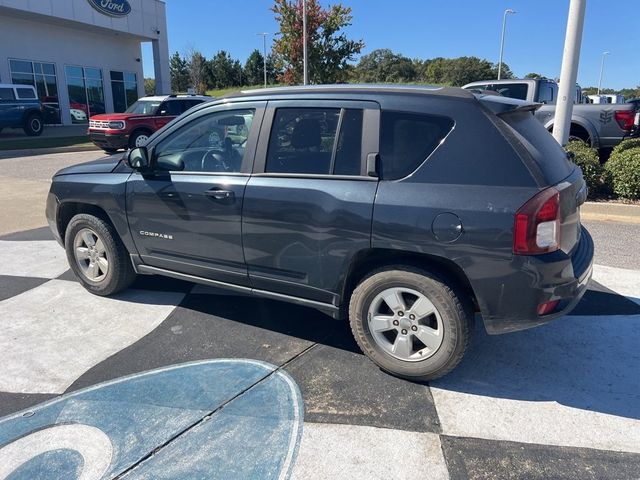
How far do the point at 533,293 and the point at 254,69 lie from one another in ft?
227

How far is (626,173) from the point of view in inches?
300

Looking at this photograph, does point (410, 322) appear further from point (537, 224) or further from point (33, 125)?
point (33, 125)

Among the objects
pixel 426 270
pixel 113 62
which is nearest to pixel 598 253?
pixel 426 270

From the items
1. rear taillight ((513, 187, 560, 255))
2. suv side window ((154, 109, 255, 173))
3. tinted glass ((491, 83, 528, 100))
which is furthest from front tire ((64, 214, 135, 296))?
tinted glass ((491, 83, 528, 100))

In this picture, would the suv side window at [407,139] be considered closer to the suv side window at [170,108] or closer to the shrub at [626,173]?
the shrub at [626,173]

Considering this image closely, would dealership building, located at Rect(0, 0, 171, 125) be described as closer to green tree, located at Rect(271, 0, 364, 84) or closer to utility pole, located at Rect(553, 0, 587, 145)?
green tree, located at Rect(271, 0, 364, 84)

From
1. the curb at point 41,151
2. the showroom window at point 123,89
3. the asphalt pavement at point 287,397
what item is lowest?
the asphalt pavement at point 287,397

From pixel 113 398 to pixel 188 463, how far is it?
83cm

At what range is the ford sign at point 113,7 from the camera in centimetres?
2581

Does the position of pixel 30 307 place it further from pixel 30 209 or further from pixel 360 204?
pixel 30 209

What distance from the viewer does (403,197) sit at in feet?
9.73

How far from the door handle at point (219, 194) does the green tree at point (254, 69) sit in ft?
218

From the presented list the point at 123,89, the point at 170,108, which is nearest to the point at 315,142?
the point at 170,108

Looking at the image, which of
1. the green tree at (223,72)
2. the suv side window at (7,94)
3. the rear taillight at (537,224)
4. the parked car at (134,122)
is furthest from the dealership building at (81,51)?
the green tree at (223,72)
